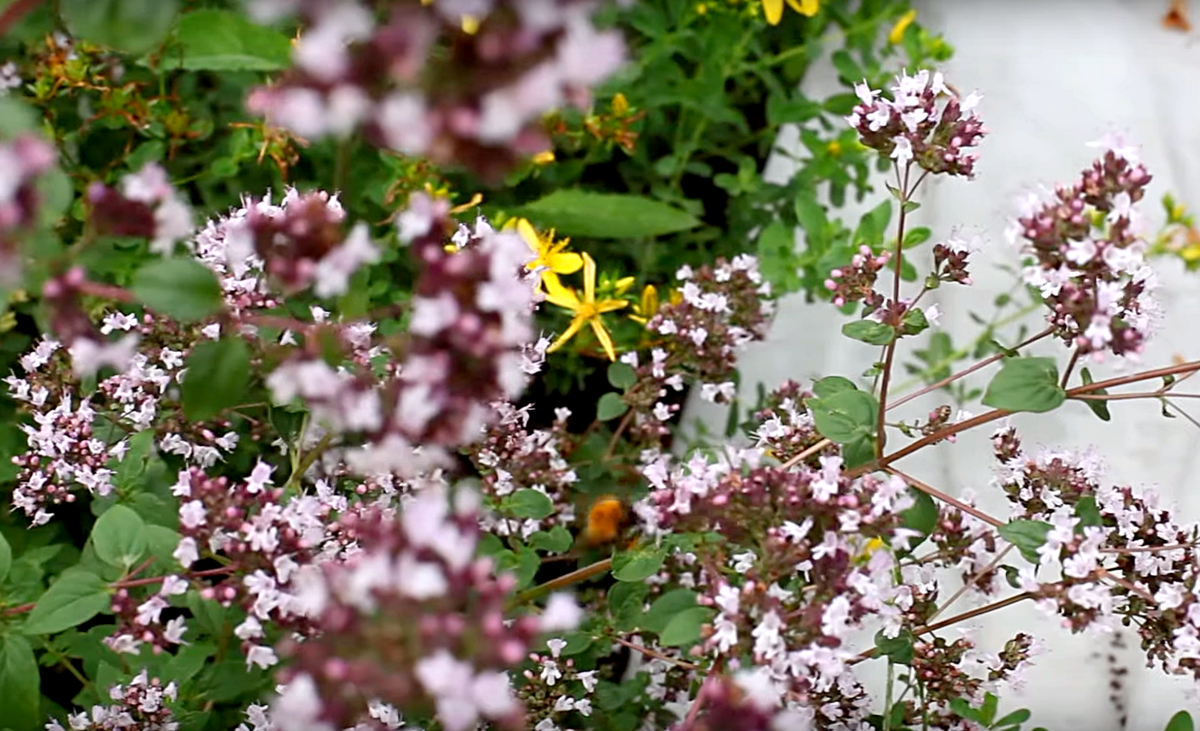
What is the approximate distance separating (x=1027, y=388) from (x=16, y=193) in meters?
0.57

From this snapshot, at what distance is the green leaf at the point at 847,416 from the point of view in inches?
30.1

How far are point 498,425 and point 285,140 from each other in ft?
1.32

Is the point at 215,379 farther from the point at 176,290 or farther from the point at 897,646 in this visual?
the point at 897,646

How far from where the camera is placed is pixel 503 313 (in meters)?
0.52

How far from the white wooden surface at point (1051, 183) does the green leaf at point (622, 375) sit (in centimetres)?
22

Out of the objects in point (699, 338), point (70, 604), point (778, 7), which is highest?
point (778, 7)

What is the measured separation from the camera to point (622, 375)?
1121mm

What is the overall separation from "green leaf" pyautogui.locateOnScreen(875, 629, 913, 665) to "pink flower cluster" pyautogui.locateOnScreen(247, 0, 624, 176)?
480 mm

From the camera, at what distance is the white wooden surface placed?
1343 millimetres

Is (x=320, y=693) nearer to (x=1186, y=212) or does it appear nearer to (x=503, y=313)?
(x=503, y=313)

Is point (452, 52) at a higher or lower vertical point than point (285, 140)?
lower

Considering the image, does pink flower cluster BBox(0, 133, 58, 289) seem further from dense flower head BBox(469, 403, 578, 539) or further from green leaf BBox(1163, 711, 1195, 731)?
green leaf BBox(1163, 711, 1195, 731)

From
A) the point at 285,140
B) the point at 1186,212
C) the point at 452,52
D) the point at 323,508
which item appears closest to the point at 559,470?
the point at 323,508

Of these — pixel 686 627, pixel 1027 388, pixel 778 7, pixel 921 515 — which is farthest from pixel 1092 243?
pixel 778 7
